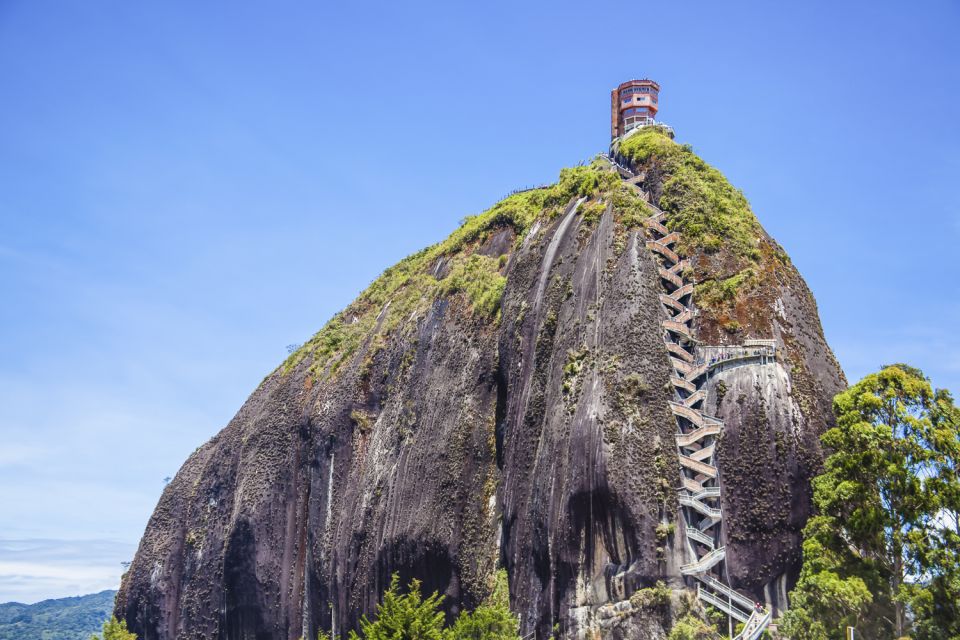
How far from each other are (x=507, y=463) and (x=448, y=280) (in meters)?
18.2

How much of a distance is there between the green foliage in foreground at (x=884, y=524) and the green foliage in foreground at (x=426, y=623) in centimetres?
1112

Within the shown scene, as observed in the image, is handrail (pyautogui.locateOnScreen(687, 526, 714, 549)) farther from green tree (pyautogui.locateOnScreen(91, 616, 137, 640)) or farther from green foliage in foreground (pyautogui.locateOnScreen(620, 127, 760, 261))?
green tree (pyautogui.locateOnScreen(91, 616, 137, 640))

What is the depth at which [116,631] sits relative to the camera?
74.6 metres

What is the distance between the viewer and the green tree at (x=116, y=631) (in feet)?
242

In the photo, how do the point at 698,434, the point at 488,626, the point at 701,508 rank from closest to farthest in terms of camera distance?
1. the point at 701,508
2. the point at 488,626
3. the point at 698,434

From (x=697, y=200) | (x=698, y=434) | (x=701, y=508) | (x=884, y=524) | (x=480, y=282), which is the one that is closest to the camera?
(x=884, y=524)

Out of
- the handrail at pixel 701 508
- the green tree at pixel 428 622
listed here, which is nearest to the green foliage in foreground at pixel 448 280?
the handrail at pixel 701 508

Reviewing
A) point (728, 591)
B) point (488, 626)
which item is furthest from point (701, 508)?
point (488, 626)

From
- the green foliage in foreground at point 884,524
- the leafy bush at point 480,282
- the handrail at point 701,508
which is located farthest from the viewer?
the leafy bush at point 480,282

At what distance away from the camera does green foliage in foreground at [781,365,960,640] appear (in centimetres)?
3231

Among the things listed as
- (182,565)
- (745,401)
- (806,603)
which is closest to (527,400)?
(745,401)

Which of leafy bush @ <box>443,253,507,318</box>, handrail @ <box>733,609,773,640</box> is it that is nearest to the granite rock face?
leafy bush @ <box>443,253,507,318</box>

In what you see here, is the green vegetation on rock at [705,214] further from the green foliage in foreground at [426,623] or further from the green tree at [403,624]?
the green tree at [403,624]

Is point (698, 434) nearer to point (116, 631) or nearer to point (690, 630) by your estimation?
point (690, 630)
